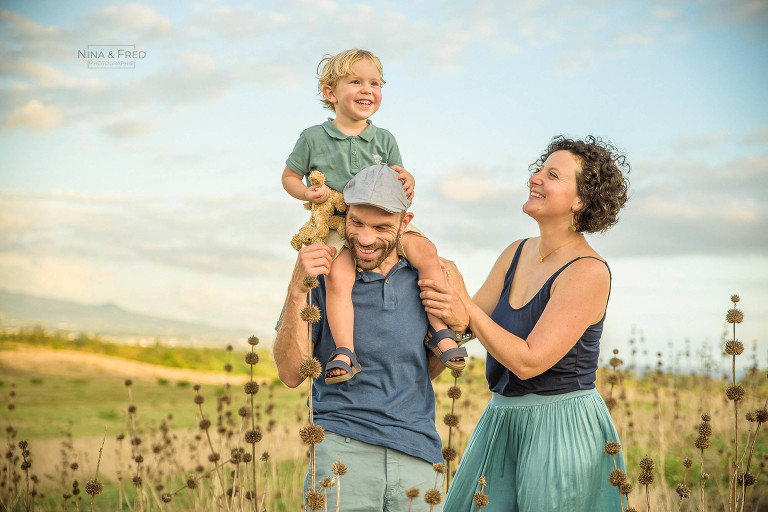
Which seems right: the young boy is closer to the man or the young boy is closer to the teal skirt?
the man

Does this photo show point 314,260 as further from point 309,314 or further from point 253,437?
point 253,437

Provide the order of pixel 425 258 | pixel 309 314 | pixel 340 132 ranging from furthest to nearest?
pixel 340 132 → pixel 425 258 → pixel 309 314

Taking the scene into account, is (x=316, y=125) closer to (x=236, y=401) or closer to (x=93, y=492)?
(x=93, y=492)

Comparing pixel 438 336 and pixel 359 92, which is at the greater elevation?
pixel 359 92

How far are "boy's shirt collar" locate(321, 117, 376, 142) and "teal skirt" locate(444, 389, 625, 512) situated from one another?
1620 millimetres

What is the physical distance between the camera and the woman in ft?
11.7

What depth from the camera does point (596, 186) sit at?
155 inches

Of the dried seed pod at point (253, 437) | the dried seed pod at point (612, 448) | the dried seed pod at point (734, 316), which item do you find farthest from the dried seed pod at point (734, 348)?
the dried seed pod at point (253, 437)

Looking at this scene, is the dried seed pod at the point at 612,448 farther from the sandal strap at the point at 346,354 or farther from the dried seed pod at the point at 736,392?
the sandal strap at the point at 346,354

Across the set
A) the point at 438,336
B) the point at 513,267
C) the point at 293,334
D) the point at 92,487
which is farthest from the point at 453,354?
the point at 92,487

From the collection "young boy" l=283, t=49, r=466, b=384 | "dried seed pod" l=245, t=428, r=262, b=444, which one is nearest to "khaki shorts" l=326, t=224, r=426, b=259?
"young boy" l=283, t=49, r=466, b=384

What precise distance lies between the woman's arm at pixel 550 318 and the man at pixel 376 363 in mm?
219

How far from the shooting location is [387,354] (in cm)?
329

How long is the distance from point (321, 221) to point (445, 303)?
0.77m
